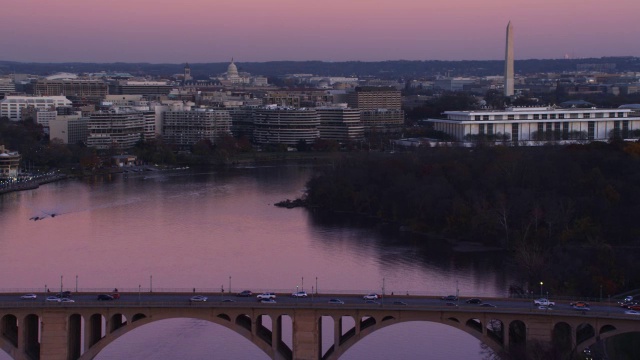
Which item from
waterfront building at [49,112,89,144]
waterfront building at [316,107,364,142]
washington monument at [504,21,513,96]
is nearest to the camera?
waterfront building at [49,112,89,144]

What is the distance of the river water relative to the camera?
10195mm

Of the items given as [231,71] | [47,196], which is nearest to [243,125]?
[47,196]

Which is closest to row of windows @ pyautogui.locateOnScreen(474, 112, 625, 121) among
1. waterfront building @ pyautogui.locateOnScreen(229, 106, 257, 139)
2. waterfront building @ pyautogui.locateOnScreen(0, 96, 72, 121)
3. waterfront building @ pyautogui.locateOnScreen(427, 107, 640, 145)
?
waterfront building @ pyautogui.locateOnScreen(427, 107, 640, 145)

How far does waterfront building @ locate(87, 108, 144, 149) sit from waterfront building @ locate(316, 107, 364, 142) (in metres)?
4.58

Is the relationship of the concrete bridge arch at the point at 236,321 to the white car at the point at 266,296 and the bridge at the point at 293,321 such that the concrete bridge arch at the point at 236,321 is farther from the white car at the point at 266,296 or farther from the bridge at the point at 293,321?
the white car at the point at 266,296

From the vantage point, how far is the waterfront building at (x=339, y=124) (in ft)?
101

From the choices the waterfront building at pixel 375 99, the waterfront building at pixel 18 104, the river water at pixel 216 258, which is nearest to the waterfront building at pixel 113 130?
the waterfront building at pixel 18 104

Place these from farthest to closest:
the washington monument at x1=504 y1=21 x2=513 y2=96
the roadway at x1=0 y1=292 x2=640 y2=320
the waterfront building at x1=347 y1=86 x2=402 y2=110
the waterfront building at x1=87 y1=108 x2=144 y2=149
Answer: the waterfront building at x1=347 y1=86 x2=402 y2=110
the washington monument at x1=504 y1=21 x2=513 y2=96
the waterfront building at x1=87 y1=108 x2=144 y2=149
the roadway at x1=0 y1=292 x2=640 y2=320

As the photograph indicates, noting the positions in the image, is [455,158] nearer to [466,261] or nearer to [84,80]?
[466,261]

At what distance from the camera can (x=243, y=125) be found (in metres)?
32.4

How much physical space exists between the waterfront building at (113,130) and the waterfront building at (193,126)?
1.13 metres

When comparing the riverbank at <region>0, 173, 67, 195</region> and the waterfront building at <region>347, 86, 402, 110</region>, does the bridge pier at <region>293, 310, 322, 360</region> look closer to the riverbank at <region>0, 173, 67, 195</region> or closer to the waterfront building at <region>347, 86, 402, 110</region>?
the riverbank at <region>0, 173, 67, 195</region>

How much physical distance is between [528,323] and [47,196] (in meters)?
12.3

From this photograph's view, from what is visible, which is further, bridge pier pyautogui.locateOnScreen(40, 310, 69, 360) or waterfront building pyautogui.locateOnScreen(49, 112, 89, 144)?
waterfront building pyautogui.locateOnScreen(49, 112, 89, 144)
